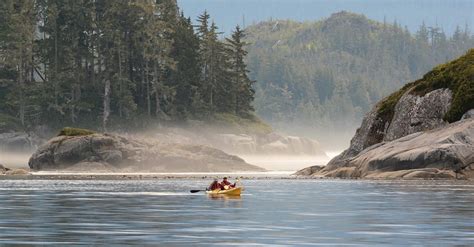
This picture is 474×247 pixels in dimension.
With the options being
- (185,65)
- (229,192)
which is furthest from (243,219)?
(185,65)

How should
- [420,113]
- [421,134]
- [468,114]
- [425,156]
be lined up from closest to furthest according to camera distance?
[425,156], [421,134], [468,114], [420,113]

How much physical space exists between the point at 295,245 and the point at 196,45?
138342 mm

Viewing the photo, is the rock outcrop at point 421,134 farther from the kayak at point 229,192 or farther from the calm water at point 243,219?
the kayak at point 229,192

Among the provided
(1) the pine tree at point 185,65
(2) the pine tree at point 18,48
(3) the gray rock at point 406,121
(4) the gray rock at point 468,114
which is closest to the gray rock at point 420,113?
(3) the gray rock at point 406,121

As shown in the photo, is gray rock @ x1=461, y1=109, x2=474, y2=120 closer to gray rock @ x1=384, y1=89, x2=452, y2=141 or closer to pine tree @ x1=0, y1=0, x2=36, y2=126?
gray rock @ x1=384, y1=89, x2=452, y2=141

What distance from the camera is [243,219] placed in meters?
36.5

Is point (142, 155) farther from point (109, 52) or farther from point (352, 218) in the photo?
point (352, 218)

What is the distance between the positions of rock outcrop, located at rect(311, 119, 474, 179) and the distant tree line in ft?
221

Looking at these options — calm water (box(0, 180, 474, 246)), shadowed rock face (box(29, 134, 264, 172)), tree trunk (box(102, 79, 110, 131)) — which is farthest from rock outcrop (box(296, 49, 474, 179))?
tree trunk (box(102, 79, 110, 131))

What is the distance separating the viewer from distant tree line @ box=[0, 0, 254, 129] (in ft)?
487

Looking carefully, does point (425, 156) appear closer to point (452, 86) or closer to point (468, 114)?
point (468, 114)

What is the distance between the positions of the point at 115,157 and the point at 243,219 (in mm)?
75767

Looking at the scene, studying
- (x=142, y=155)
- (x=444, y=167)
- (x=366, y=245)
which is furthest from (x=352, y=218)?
(x=142, y=155)

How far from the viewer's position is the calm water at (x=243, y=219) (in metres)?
28.1
